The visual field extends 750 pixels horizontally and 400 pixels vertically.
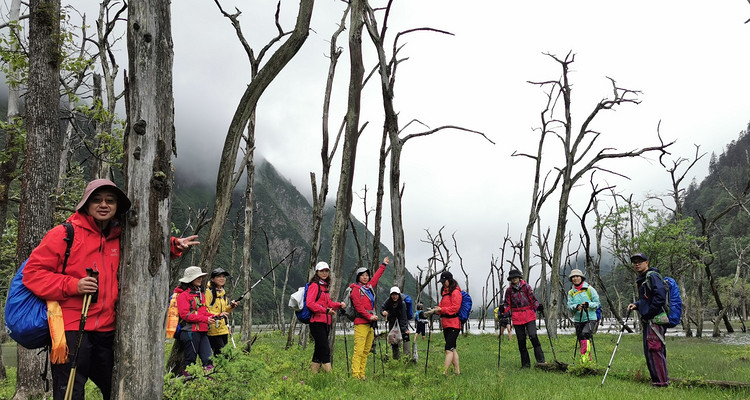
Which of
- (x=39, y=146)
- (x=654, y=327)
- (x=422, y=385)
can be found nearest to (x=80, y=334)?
(x=422, y=385)

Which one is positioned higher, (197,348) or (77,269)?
(77,269)

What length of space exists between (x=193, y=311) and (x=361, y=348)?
3.17m

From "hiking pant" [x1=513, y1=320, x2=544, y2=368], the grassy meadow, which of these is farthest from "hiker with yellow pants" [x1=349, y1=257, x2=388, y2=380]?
"hiking pant" [x1=513, y1=320, x2=544, y2=368]

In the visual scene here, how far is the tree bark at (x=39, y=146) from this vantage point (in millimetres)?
8406

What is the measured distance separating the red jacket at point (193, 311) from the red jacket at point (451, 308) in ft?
15.8

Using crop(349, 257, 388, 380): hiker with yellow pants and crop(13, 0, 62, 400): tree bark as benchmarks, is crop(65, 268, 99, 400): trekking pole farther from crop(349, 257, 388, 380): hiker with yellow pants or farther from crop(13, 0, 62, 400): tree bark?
crop(13, 0, 62, 400): tree bark

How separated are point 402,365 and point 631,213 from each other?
1181 inches

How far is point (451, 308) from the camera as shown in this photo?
31.9 feet

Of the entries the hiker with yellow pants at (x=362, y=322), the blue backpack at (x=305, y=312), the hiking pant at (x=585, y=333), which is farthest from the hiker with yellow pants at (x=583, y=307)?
the blue backpack at (x=305, y=312)

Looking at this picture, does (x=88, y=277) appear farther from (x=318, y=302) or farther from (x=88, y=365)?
(x=318, y=302)

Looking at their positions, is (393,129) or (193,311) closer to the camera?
(193,311)

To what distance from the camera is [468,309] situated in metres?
11.9

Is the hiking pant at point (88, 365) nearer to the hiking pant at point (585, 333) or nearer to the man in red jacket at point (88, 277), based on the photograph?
the man in red jacket at point (88, 277)

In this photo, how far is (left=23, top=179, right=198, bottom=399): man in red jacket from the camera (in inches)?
132
